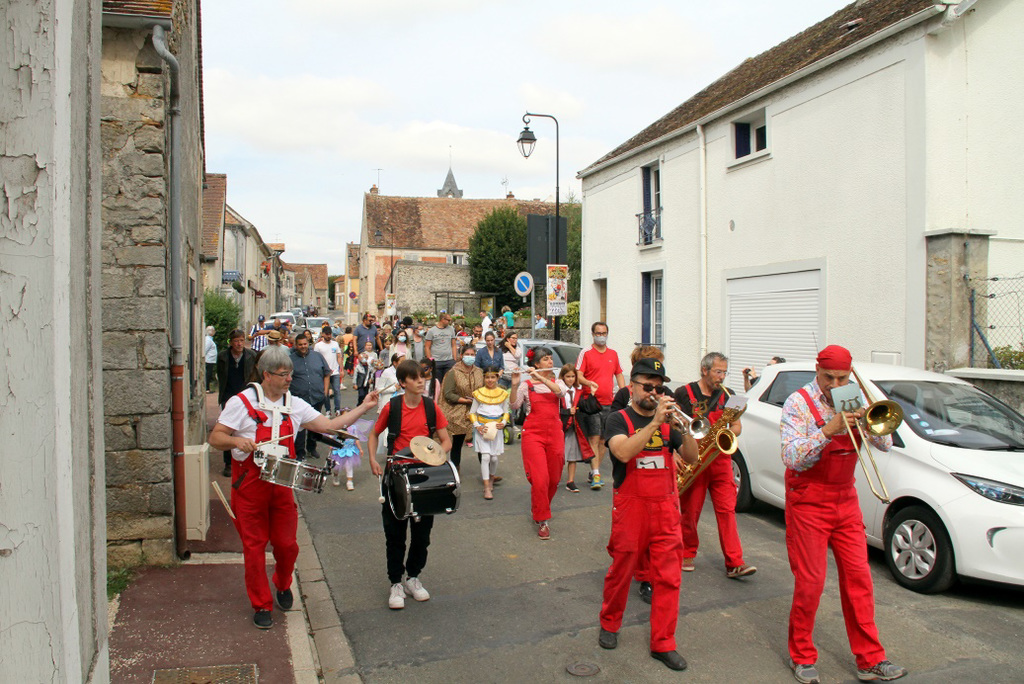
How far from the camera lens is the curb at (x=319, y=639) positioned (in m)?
4.54

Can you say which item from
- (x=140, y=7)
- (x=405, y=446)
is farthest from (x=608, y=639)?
(x=140, y=7)

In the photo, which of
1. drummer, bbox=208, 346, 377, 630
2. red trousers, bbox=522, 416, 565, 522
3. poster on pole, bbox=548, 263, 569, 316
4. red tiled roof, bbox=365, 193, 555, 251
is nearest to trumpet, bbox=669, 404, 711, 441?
drummer, bbox=208, 346, 377, 630

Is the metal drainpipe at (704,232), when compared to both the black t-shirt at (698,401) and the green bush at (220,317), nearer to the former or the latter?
the black t-shirt at (698,401)

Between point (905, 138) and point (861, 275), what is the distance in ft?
6.82

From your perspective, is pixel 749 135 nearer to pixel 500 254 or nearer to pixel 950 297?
pixel 950 297

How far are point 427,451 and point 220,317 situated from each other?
17916mm

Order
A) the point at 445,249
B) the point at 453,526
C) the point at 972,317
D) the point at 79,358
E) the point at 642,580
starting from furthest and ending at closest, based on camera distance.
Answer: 1. the point at 445,249
2. the point at 972,317
3. the point at 453,526
4. the point at 642,580
5. the point at 79,358

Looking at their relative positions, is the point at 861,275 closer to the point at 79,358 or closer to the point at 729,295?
the point at 729,295

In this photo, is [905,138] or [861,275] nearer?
[905,138]

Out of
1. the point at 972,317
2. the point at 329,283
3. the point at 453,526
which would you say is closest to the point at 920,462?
the point at 453,526

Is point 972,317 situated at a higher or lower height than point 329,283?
lower

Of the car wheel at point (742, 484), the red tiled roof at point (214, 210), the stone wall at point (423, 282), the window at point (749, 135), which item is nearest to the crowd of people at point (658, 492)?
the car wheel at point (742, 484)

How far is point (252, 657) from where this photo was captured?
15.3 ft

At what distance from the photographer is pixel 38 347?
197 cm
